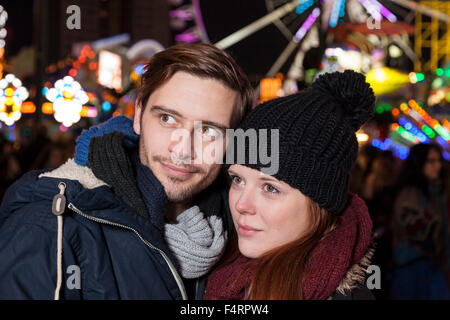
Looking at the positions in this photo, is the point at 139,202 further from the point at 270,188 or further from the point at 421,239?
the point at 421,239

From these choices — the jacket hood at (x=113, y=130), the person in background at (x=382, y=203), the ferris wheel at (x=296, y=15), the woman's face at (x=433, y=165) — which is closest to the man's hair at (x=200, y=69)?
the jacket hood at (x=113, y=130)

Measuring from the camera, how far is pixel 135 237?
1.84 meters

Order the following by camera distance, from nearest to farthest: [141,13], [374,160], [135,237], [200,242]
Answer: [135,237]
[200,242]
[374,160]
[141,13]

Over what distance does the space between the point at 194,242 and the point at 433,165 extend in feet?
10.6

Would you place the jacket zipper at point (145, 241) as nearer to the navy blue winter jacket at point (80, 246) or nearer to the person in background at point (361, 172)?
the navy blue winter jacket at point (80, 246)

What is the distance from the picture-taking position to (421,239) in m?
4.21

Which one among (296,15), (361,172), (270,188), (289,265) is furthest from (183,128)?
(296,15)

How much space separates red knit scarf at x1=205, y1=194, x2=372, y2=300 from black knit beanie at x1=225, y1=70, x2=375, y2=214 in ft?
0.36

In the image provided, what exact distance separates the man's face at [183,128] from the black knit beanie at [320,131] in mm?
128

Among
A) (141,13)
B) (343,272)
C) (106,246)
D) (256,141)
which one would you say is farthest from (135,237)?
(141,13)

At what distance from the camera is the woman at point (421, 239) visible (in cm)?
421

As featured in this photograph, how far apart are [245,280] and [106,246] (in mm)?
530

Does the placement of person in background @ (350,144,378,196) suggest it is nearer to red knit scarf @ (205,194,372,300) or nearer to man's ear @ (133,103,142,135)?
red knit scarf @ (205,194,372,300)
